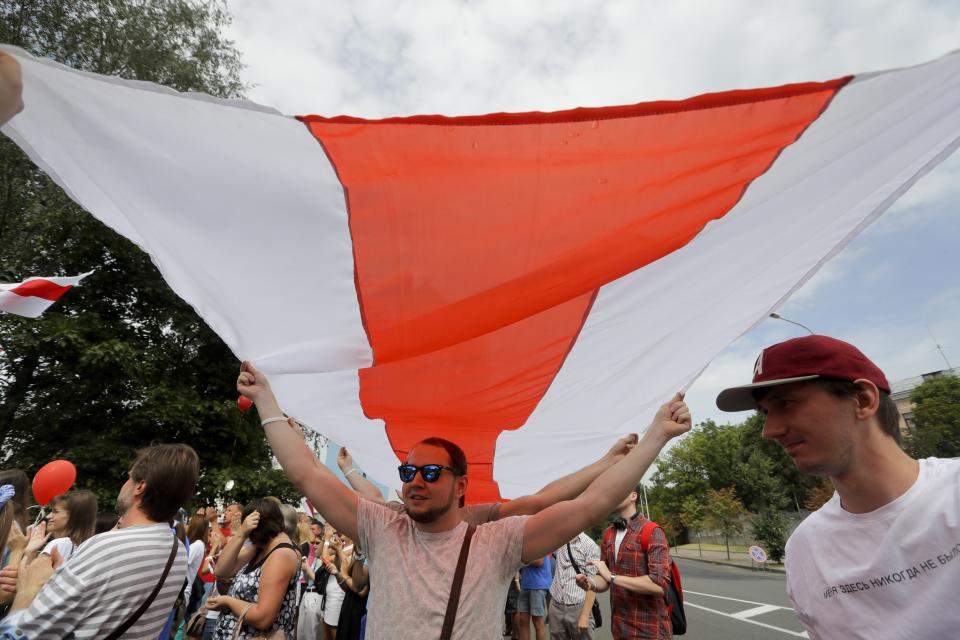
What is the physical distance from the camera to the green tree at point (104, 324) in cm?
1348

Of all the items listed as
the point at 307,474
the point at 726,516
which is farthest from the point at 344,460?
the point at 726,516

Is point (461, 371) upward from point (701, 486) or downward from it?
downward

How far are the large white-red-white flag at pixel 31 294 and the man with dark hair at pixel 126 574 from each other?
10.2ft

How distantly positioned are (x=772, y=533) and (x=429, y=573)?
106 feet

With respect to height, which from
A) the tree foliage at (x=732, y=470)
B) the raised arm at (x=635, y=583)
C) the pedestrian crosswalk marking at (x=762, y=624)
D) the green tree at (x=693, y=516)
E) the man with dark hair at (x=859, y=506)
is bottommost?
the pedestrian crosswalk marking at (x=762, y=624)

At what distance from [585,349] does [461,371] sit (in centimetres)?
68

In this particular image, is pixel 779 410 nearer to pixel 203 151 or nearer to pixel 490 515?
pixel 490 515

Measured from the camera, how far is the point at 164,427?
15664 mm

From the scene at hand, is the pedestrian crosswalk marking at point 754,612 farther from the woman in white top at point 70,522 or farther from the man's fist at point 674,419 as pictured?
the woman in white top at point 70,522

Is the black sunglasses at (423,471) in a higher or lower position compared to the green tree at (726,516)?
lower

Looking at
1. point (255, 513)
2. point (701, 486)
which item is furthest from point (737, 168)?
point (701, 486)

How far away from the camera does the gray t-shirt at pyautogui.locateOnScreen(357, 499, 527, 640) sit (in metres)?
1.96

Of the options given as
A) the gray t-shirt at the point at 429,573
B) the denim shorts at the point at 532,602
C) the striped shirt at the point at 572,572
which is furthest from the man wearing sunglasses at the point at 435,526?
the denim shorts at the point at 532,602

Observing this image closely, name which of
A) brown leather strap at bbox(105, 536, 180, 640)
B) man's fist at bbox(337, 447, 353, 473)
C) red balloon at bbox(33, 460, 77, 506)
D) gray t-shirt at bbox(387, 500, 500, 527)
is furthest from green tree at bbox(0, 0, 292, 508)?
gray t-shirt at bbox(387, 500, 500, 527)
